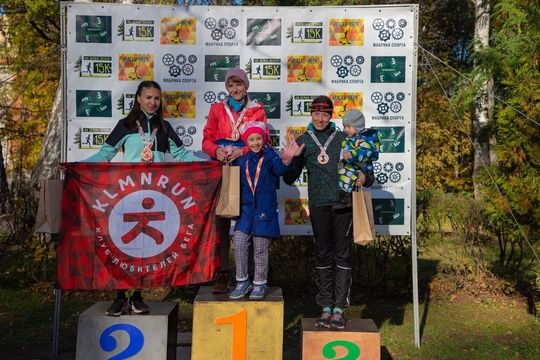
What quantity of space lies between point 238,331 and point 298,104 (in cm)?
260

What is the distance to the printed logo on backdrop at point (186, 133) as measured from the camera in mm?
6922

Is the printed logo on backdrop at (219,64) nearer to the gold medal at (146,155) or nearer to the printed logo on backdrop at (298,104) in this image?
the printed logo on backdrop at (298,104)

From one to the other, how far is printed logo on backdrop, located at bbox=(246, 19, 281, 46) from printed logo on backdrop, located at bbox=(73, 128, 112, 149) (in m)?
1.76

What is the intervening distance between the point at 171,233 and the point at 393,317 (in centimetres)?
359

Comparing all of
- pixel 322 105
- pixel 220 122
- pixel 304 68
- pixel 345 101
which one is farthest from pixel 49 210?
pixel 345 101

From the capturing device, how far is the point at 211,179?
570cm

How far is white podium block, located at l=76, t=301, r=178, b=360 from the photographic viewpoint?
18.0 feet

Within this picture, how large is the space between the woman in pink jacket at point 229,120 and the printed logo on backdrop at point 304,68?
1051 mm

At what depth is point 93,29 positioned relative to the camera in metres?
6.80

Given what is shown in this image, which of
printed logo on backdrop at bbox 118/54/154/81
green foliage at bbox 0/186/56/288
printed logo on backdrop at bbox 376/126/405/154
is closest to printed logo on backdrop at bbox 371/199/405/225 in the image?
printed logo on backdrop at bbox 376/126/405/154

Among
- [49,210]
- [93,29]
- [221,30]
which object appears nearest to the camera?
[49,210]

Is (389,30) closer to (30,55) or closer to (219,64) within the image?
(219,64)

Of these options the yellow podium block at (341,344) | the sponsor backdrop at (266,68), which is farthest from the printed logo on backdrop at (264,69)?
the yellow podium block at (341,344)

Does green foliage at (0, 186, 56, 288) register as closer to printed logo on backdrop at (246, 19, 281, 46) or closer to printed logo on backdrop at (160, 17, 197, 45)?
printed logo on backdrop at (160, 17, 197, 45)
